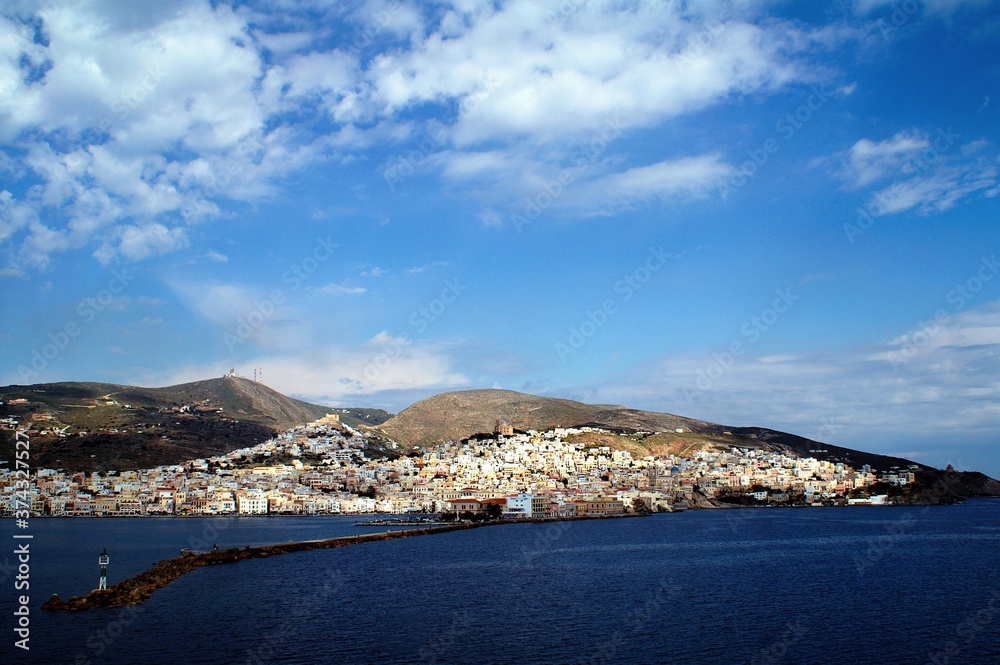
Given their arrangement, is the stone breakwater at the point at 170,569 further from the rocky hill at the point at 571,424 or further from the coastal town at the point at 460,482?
the rocky hill at the point at 571,424

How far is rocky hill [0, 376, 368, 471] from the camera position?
116062 millimetres

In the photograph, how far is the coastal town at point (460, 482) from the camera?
86812 millimetres

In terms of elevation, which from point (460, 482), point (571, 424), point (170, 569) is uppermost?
point (571, 424)

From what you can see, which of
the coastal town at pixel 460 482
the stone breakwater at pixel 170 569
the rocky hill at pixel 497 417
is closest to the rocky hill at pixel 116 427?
the coastal town at pixel 460 482

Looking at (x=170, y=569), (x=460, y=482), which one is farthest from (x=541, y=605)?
(x=460, y=482)

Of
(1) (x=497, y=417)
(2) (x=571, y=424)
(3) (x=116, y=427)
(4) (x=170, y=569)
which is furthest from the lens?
(1) (x=497, y=417)

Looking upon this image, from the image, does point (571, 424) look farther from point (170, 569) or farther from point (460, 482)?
point (170, 569)

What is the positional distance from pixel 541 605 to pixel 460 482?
254ft

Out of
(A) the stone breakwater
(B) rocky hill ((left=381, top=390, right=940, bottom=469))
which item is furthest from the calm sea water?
(B) rocky hill ((left=381, top=390, right=940, bottom=469))

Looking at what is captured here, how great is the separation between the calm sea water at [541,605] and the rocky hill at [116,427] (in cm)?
7677

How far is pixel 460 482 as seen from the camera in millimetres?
102000

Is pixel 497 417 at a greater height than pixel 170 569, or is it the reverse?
pixel 497 417

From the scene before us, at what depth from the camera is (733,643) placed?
66.3ft

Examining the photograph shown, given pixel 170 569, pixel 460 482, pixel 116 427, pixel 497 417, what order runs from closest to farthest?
pixel 170 569, pixel 460 482, pixel 116 427, pixel 497 417
